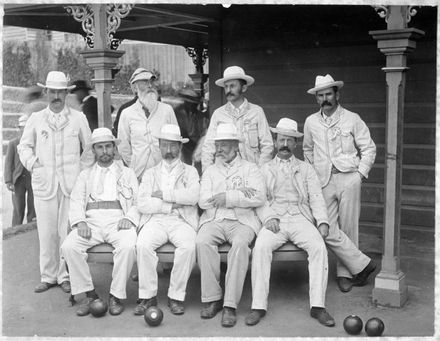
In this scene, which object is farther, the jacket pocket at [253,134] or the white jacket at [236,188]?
the jacket pocket at [253,134]

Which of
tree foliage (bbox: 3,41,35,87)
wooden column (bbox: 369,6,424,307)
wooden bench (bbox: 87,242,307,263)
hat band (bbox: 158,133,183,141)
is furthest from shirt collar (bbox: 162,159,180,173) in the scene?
tree foliage (bbox: 3,41,35,87)

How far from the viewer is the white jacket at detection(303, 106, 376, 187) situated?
18.6 feet

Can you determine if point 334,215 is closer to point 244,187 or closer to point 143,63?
point 244,187

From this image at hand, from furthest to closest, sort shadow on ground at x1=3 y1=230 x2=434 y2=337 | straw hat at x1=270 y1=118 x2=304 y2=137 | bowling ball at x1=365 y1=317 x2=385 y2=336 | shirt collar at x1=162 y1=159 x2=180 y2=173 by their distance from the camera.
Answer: shirt collar at x1=162 y1=159 x2=180 y2=173 → straw hat at x1=270 y1=118 x2=304 y2=137 → shadow on ground at x1=3 y1=230 x2=434 y2=337 → bowling ball at x1=365 y1=317 x2=385 y2=336

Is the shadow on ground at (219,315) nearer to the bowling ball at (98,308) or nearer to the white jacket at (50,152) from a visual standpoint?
the bowling ball at (98,308)

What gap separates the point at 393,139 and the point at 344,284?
4.87 feet

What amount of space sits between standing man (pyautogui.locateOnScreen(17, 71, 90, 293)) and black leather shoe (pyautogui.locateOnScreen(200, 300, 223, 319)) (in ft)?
4.85

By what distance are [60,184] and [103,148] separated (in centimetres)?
60

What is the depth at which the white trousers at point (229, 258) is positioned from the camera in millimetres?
5078

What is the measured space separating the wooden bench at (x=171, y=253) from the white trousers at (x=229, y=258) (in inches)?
3.2

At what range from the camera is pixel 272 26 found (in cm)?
839

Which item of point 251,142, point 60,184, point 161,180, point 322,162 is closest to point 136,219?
point 161,180

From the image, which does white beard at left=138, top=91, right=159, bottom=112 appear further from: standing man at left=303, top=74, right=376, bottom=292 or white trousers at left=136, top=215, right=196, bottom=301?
standing man at left=303, top=74, right=376, bottom=292

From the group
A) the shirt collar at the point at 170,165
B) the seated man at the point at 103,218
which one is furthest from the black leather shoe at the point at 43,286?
the shirt collar at the point at 170,165
